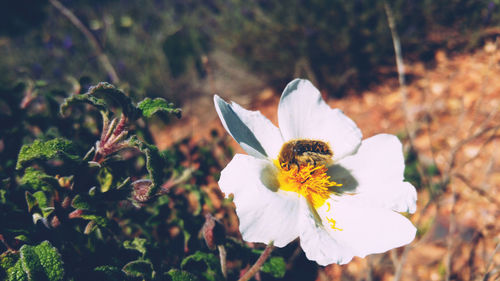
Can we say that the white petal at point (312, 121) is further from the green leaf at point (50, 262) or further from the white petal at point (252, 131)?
the green leaf at point (50, 262)

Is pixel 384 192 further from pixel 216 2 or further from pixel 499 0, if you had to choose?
pixel 216 2

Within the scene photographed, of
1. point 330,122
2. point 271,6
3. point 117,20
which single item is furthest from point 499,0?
point 117,20

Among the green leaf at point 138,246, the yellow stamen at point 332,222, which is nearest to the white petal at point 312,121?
the yellow stamen at point 332,222

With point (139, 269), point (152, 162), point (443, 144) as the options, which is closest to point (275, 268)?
point (139, 269)

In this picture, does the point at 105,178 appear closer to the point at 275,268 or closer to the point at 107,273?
A: the point at 107,273

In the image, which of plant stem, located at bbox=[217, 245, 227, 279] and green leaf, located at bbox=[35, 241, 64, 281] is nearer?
green leaf, located at bbox=[35, 241, 64, 281]

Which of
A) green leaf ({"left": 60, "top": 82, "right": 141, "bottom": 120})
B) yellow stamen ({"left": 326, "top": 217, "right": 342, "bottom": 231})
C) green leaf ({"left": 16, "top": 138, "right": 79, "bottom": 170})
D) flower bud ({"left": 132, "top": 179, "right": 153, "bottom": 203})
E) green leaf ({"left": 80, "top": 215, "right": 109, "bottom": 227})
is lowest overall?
yellow stamen ({"left": 326, "top": 217, "right": 342, "bottom": 231})

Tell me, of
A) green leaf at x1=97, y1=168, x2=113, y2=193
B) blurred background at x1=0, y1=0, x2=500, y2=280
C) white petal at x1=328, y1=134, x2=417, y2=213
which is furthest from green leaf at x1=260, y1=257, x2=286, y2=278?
blurred background at x1=0, y1=0, x2=500, y2=280

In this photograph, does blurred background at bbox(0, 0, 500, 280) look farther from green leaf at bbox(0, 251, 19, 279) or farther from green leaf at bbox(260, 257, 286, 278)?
green leaf at bbox(0, 251, 19, 279)
